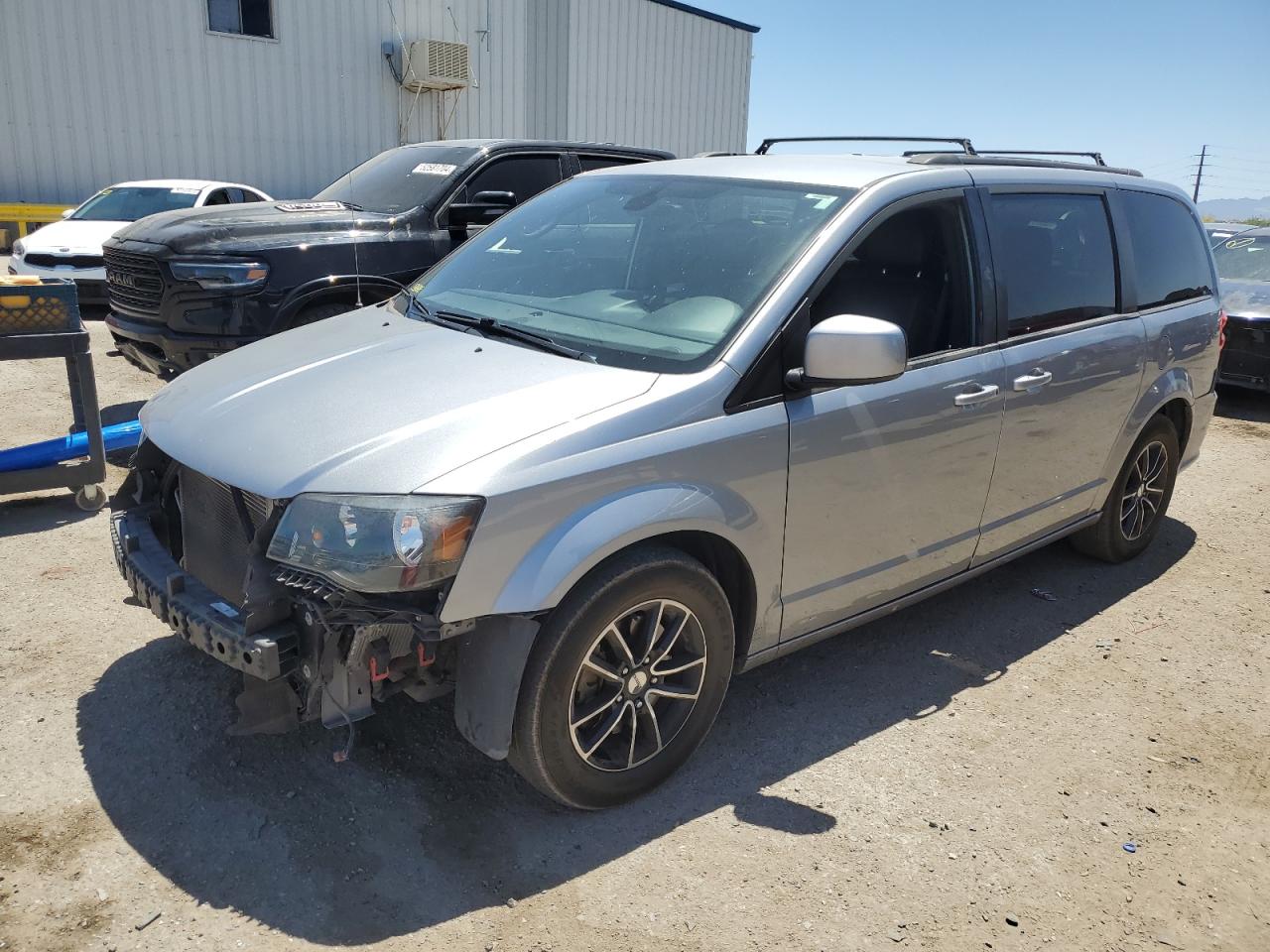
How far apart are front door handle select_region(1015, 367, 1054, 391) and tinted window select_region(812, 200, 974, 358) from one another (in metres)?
0.29

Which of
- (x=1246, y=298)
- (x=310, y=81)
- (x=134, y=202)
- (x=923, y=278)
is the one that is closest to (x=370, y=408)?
(x=923, y=278)

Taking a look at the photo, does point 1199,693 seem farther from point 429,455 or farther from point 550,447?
point 429,455

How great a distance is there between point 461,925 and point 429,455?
1.22 metres

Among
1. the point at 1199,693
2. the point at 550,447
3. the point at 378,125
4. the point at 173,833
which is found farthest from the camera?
the point at 378,125

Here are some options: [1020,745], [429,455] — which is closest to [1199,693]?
[1020,745]

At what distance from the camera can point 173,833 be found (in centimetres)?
288

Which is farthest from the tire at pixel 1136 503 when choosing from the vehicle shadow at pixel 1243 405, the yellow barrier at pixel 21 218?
the yellow barrier at pixel 21 218

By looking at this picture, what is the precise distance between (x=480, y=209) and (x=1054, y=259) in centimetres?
371

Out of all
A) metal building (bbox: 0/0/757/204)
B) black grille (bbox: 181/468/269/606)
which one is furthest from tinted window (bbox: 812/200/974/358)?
metal building (bbox: 0/0/757/204)

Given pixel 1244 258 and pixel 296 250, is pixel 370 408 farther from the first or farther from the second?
pixel 1244 258

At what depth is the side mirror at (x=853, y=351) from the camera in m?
3.02

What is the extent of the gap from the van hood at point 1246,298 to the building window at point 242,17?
17084 millimetres

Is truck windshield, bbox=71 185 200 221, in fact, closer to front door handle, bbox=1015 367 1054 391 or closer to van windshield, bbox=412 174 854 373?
van windshield, bbox=412 174 854 373

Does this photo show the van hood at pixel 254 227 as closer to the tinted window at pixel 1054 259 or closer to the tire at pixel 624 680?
the tinted window at pixel 1054 259
